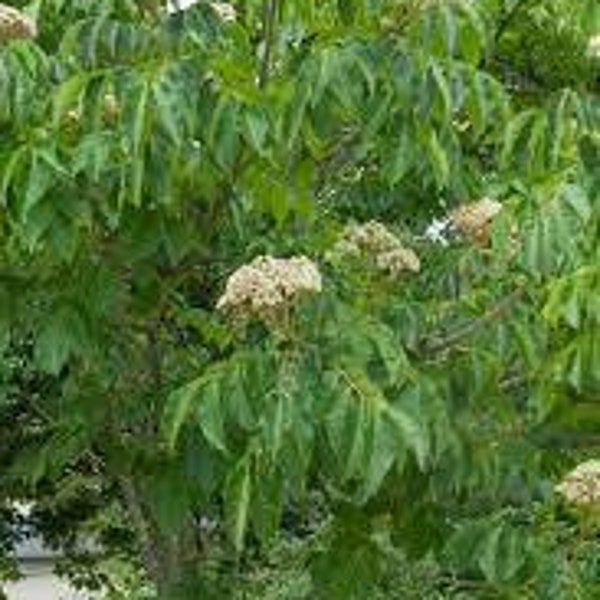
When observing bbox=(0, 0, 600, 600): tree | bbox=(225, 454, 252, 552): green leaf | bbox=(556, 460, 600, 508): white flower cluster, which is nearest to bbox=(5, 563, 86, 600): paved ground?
bbox=(0, 0, 600, 600): tree

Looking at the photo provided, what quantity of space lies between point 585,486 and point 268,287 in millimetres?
809

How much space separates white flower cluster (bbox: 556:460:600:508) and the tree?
183mm

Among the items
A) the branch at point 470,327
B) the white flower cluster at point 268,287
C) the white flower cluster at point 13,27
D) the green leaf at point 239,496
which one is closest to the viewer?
the green leaf at point 239,496

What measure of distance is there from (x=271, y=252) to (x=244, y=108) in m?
0.62

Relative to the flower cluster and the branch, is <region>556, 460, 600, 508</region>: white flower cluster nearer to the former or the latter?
the branch

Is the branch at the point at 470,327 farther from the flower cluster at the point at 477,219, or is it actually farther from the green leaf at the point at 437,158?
the green leaf at the point at 437,158

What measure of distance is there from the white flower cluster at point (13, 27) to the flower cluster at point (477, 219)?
3.49 ft

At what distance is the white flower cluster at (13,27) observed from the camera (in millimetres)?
3057

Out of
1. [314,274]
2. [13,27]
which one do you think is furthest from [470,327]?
[13,27]

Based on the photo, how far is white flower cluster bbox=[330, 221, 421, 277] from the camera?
11.1 feet

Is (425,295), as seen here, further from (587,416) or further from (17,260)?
(17,260)

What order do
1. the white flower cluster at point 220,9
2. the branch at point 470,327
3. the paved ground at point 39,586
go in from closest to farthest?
the white flower cluster at point 220,9
the branch at point 470,327
the paved ground at point 39,586

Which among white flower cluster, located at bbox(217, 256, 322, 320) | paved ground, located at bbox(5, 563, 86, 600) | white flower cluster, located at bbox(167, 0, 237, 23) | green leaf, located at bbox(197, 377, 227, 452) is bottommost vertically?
green leaf, located at bbox(197, 377, 227, 452)

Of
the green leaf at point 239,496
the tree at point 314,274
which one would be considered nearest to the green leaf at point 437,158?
the tree at point 314,274
